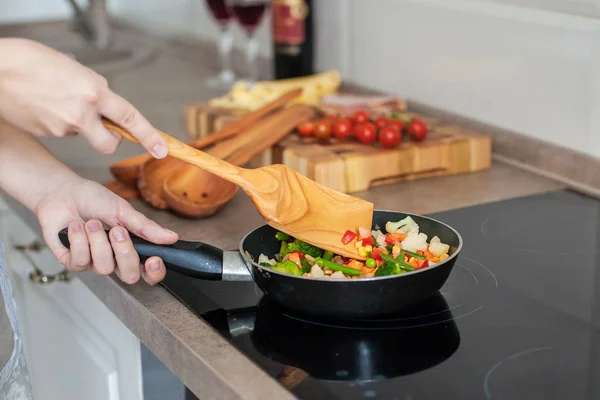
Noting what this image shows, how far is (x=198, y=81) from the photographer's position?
6.49 ft

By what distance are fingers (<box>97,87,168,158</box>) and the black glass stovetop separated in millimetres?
180

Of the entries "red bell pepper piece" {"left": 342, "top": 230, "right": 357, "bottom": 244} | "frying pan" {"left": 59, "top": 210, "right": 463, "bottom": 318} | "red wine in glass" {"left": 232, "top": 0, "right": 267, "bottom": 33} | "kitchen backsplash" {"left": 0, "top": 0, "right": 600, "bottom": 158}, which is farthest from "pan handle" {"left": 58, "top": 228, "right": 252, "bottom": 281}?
"red wine in glass" {"left": 232, "top": 0, "right": 267, "bottom": 33}

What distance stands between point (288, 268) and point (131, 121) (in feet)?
0.66

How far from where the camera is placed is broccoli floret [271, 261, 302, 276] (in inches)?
33.4

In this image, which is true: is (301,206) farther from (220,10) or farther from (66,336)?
(220,10)

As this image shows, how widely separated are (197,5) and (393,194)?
47.3 inches

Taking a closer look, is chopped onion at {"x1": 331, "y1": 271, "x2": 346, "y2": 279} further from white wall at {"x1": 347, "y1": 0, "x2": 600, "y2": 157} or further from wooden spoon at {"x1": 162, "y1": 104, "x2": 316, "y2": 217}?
white wall at {"x1": 347, "y1": 0, "x2": 600, "y2": 157}

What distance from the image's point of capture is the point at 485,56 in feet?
4.60

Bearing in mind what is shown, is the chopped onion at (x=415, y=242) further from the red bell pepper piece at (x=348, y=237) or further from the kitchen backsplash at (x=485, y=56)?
the kitchen backsplash at (x=485, y=56)

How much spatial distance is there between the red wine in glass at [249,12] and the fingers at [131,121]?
1016mm

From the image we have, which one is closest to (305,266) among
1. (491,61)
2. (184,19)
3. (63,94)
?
(63,94)

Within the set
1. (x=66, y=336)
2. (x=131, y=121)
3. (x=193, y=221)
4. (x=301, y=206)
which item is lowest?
Result: (x=66, y=336)

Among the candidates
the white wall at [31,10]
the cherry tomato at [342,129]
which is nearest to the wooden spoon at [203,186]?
the cherry tomato at [342,129]

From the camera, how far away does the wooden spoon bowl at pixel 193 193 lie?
114cm
